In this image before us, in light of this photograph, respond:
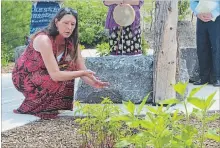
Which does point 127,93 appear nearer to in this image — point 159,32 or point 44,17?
point 159,32

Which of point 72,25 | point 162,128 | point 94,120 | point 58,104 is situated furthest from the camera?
point 58,104

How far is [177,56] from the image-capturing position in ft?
17.7

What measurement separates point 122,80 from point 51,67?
1190 mm

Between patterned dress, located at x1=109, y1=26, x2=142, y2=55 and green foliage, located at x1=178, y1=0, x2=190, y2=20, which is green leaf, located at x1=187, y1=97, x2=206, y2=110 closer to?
Result: patterned dress, located at x1=109, y1=26, x2=142, y2=55

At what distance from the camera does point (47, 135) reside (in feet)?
13.8

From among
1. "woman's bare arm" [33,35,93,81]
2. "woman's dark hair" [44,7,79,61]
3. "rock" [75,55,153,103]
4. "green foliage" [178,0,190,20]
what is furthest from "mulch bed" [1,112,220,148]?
"green foliage" [178,0,190,20]

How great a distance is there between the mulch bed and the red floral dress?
176 mm

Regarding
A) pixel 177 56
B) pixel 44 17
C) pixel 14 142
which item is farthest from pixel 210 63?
pixel 14 142

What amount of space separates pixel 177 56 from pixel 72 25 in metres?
1.25

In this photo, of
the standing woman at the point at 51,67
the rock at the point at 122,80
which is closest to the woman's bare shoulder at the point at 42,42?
the standing woman at the point at 51,67

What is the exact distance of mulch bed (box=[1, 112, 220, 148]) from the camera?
396 cm

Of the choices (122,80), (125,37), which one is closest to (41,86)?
(122,80)

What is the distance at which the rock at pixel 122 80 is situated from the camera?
18.0 ft

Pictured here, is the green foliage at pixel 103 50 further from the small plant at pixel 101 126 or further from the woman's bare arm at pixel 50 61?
the small plant at pixel 101 126
